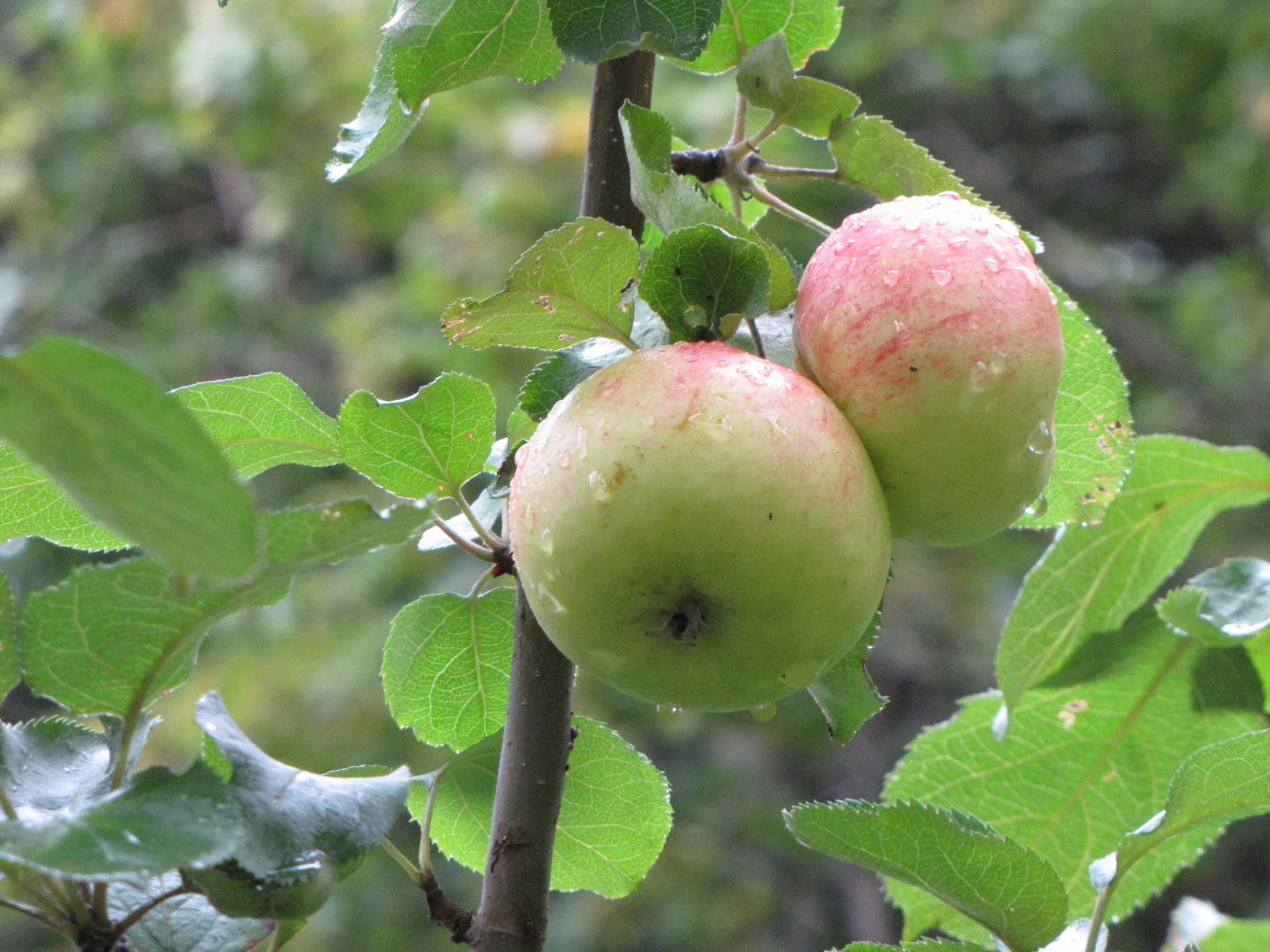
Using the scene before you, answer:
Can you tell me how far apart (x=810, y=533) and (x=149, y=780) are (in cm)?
29

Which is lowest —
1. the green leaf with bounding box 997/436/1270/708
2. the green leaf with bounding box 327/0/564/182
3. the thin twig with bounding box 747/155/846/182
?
the green leaf with bounding box 997/436/1270/708

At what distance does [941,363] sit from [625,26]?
0.79 ft

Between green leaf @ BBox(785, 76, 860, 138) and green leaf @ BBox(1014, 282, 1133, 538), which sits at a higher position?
green leaf @ BBox(785, 76, 860, 138)

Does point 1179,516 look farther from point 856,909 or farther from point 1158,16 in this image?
point 1158,16

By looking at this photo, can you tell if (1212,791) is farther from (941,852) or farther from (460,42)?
(460,42)

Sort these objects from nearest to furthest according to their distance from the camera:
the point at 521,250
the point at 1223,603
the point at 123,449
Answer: the point at 123,449 → the point at 1223,603 → the point at 521,250

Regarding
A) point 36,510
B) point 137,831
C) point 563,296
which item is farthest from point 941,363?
point 36,510

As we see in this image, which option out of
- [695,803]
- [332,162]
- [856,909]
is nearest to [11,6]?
[695,803]

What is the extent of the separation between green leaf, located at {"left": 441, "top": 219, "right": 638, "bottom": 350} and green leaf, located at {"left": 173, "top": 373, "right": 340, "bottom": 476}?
14 cm

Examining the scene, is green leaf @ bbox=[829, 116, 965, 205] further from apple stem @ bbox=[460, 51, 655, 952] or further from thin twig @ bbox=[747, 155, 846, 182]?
apple stem @ bbox=[460, 51, 655, 952]

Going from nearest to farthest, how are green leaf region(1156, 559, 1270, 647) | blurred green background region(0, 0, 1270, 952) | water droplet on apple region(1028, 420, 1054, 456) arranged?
water droplet on apple region(1028, 420, 1054, 456)
green leaf region(1156, 559, 1270, 647)
blurred green background region(0, 0, 1270, 952)

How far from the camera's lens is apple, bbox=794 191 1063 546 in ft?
1.91

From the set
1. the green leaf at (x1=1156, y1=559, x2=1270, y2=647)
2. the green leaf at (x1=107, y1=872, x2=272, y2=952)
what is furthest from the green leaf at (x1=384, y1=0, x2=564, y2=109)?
the green leaf at (x1=1156, y1=559, x2=1270, y2=647)

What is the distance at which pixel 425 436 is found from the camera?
0.71 m
